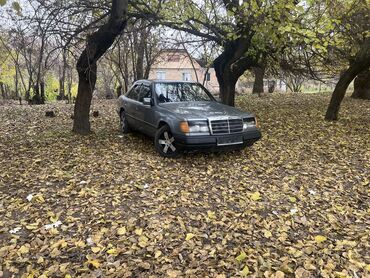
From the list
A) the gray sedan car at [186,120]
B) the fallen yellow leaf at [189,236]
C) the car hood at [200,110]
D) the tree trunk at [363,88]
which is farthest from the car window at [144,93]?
the tree trunk at [363,88]

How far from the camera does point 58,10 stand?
7.42 meters

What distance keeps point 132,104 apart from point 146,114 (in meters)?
1.03

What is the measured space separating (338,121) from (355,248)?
22.7ft

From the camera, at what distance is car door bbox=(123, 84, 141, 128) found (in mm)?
8141

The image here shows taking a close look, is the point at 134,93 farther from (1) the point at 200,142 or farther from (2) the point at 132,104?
(1) the point at 200,142

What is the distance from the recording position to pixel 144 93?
26.3 feet

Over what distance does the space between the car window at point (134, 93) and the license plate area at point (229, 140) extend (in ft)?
9.60

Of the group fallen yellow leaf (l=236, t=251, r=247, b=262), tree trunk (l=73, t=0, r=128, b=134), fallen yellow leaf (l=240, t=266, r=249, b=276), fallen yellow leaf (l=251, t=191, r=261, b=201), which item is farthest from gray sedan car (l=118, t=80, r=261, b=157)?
fallen yellow leaf (l=240, t=266, r=249, b=276)

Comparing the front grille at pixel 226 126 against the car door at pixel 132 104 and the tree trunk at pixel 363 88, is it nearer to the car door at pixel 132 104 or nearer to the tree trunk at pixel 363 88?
the car door at pixel 132 104

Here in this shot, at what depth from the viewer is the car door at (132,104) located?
8.14m

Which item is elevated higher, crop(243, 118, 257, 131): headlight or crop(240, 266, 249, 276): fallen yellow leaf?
crop(243, 118, 257, 131): headlight

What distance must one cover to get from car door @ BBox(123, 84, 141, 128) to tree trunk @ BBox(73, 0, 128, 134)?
3.22 feet

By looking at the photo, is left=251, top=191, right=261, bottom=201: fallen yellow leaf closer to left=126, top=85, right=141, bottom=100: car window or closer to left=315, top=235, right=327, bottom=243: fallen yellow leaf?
left=315, top=235, right=327, bottom=243: fallen yellow leaf

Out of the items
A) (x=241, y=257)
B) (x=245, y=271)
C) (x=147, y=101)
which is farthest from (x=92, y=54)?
(x=245, y=271)
